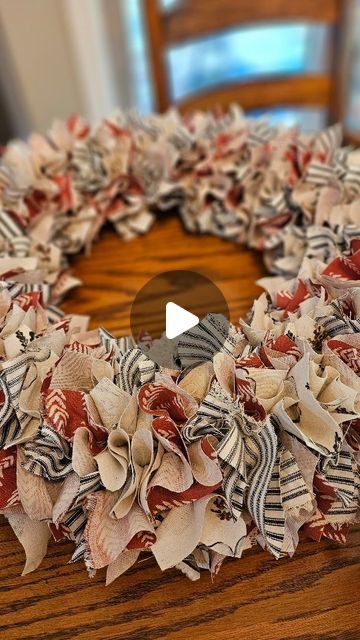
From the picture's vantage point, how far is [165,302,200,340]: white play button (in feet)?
1.69

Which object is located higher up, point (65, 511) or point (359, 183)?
point (359, 183)

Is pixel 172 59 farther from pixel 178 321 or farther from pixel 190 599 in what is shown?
pixel 190 599

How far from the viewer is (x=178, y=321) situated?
527mm

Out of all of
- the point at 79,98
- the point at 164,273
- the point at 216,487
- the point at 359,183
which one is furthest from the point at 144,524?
the point at 79,98

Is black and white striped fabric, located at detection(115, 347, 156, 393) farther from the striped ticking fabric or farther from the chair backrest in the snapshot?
the chair backrest

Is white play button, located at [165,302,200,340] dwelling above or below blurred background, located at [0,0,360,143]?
below

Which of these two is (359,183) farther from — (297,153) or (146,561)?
(146,561)

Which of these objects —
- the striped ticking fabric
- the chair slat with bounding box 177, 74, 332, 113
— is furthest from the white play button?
the chair slat with bounding box 177, 74, 332, 113

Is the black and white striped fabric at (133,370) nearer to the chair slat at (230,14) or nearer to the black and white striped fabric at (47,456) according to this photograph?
the black and white striped fabric at (47,456)

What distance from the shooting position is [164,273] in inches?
25.9

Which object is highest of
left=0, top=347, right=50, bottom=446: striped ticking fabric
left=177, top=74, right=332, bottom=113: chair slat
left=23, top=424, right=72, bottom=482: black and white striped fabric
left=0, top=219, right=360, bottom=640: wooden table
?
left=177, top=74, right=332, bottom=113: chair slat

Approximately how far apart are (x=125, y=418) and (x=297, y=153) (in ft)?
1.41

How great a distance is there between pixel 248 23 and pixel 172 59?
35 cm

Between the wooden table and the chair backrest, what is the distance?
0.89 m
